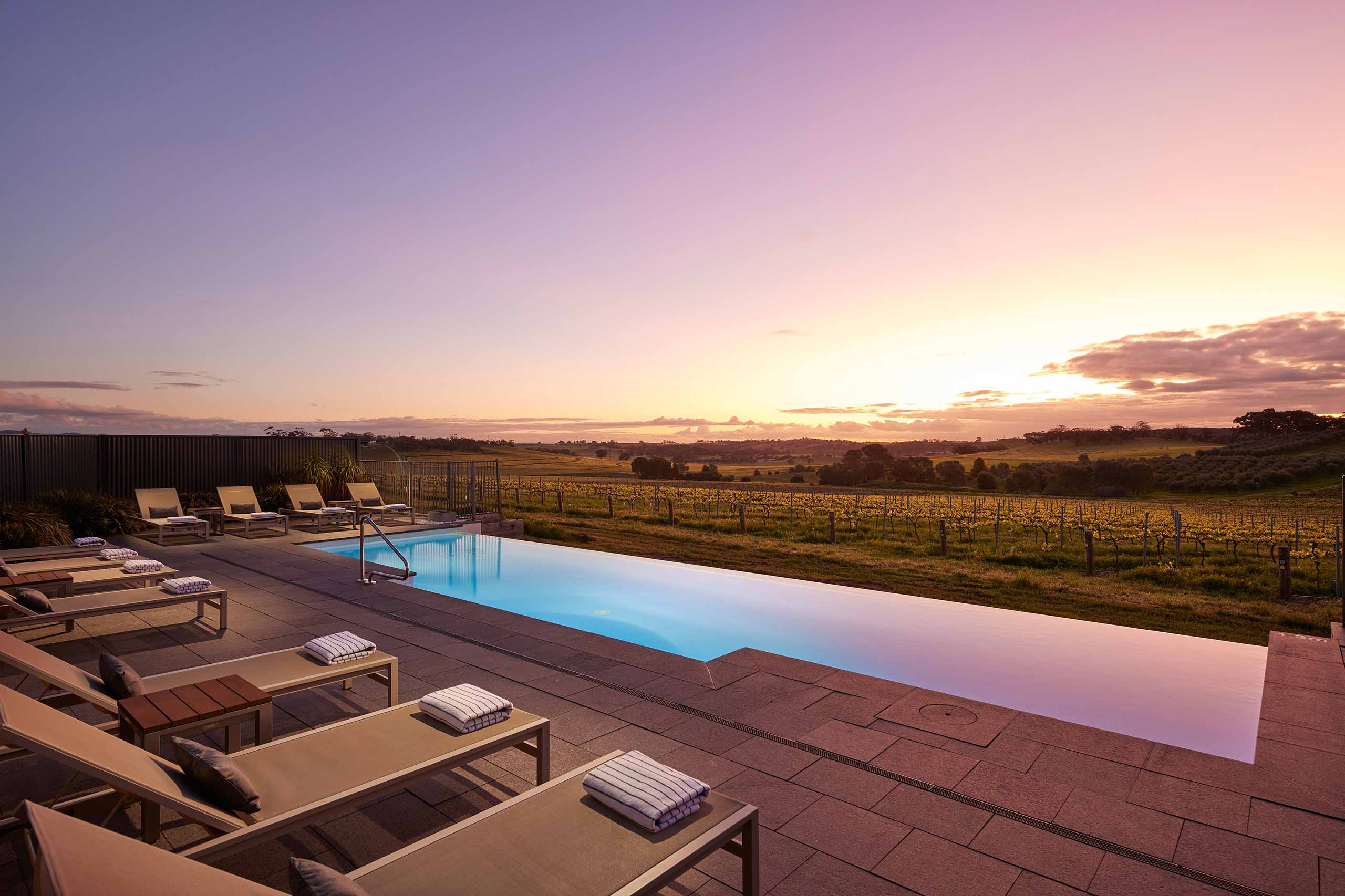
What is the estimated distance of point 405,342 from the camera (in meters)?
15.4

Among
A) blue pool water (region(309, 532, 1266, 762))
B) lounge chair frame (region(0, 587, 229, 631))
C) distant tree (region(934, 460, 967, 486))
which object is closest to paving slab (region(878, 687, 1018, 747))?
blue pool water (region(309, 532, 1266, 762))

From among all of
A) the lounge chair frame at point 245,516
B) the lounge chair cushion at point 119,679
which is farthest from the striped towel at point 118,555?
the lounge chair cushion at point 119,679

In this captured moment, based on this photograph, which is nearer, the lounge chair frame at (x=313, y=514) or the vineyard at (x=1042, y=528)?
the lounge chair frame at (x=313, y=514)

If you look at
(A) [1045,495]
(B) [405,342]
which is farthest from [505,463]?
(A) [1045,495]

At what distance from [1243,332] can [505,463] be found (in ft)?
130

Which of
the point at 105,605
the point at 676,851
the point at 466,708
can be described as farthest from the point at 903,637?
the point at 105,605

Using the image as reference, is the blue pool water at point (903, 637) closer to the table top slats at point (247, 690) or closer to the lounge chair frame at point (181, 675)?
the lounge chair frame at point (181, 675)

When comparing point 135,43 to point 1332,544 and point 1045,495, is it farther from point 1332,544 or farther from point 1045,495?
point 1045,495

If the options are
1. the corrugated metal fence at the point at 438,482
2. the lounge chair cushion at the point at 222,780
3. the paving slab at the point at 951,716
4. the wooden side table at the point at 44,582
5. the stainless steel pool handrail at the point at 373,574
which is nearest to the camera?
the lounge chair cushion at the point at 222,780

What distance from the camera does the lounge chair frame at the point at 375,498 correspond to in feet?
41.7

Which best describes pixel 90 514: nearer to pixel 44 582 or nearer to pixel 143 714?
pixel 44 582

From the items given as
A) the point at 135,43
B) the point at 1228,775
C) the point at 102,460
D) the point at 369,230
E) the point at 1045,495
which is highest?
the point at 135,43

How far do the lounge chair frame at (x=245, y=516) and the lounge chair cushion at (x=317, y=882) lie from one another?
1129 cm

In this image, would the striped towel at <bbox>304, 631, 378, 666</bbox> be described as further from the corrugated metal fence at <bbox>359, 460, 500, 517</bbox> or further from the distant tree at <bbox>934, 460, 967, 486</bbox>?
the distant tree at <bbox>934, 460, 967, 486</bbox>
